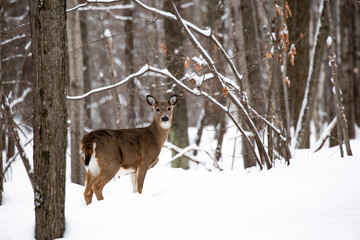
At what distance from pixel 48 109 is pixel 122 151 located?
117 inches

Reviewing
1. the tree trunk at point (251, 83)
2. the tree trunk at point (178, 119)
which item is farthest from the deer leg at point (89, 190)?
A: the tree trunk at point (178, 119)

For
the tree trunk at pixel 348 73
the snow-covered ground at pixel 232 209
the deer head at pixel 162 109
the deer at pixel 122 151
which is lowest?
the snow-covered ground at pixel 232 209

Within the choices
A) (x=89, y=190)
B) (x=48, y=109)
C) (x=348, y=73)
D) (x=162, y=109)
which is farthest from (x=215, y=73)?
(x=348, y=73)

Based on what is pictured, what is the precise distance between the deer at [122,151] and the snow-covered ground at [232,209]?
500 millimetres

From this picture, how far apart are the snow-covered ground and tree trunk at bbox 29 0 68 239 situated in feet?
1.06

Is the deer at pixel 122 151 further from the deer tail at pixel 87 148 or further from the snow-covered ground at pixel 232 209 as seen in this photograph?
the snow-covered ground at pixel 232 209

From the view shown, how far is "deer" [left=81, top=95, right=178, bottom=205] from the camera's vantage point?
6.56 m

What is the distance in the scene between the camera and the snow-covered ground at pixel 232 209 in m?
4.09

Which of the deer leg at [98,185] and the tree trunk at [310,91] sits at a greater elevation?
the tree trunk at [310,91]

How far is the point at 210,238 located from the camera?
3.94 meters

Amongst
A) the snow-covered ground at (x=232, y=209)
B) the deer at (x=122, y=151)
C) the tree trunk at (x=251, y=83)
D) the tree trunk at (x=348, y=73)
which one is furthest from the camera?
the tree trunk at (x=348, y=73)

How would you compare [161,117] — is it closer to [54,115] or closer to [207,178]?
[207,178]

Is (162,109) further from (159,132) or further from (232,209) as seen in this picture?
(232,209)

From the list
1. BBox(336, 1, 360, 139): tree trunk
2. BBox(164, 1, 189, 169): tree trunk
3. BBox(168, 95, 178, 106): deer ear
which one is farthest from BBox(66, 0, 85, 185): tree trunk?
BBox(336, 1, 360, 139): tree trunk
